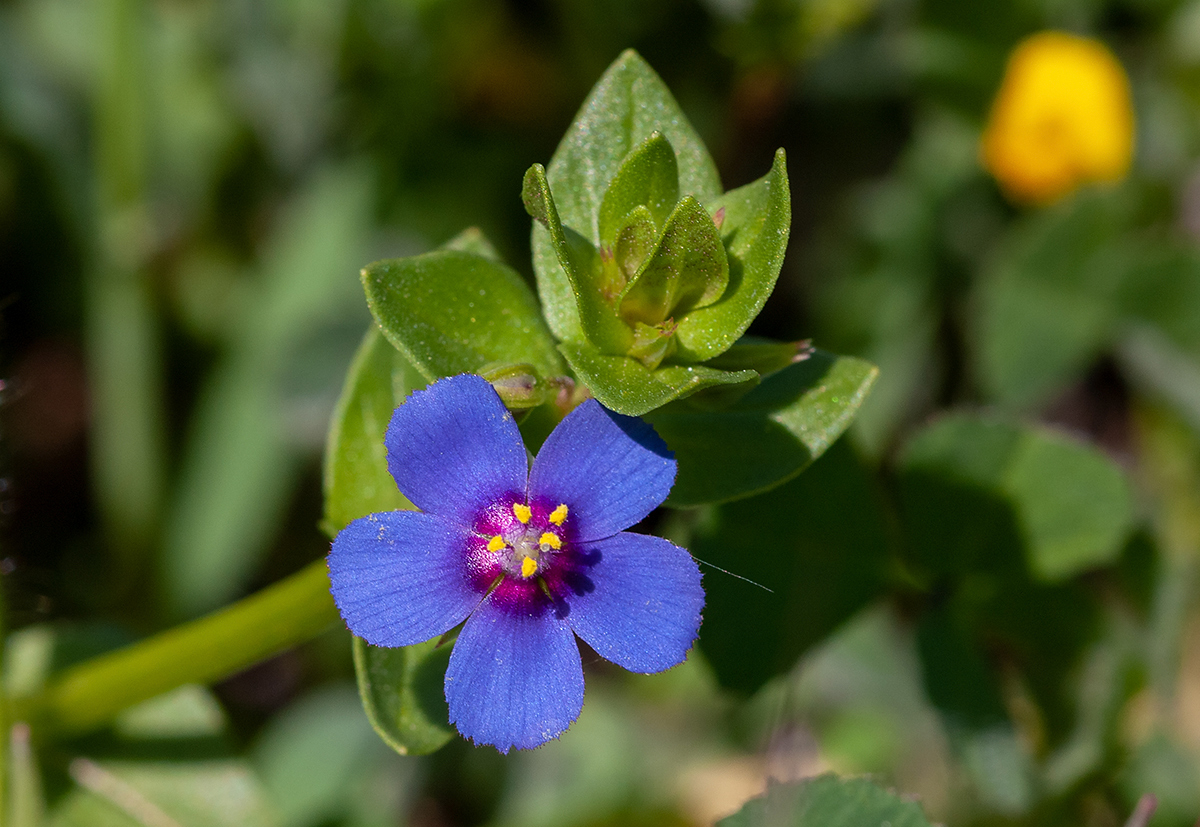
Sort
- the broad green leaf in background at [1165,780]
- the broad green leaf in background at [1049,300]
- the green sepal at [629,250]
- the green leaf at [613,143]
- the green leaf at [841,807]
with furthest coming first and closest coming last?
the broad green leaf in background at [1049,300] < the broad green leaf in background at [1165,780] < the green leaf at [613,143] < the green leaf at [841,807] < the green sepal at [629,250]

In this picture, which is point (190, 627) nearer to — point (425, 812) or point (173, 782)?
point (173, 782)

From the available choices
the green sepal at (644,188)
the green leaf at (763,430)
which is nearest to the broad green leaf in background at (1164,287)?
the green leaf at (763,430)

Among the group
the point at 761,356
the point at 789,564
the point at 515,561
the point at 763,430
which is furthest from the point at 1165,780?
the point at 515,561

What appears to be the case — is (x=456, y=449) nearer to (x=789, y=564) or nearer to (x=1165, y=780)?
(x=789, y=564)

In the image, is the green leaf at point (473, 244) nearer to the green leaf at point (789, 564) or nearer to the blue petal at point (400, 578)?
the blue petal at point (400, 578)

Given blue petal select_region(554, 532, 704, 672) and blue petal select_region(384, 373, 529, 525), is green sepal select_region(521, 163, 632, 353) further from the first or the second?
blue petal select_region(554, 532, 704, 672)

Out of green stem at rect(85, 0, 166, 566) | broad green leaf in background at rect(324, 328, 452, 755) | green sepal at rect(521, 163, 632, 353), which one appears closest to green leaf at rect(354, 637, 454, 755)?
broad green leaf in background at rect(324, 328, 452, 755)
